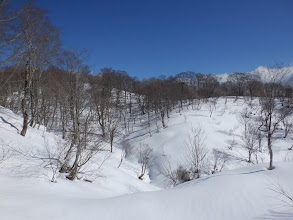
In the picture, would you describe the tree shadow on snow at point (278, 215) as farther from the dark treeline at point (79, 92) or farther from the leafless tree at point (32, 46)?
the leafless tree at point (32, 46)

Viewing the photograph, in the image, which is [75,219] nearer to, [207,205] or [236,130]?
[207,205]

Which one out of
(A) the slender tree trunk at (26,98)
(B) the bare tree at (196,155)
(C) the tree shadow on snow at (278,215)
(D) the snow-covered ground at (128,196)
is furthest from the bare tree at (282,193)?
(A) the slender tree trunk at (26,98)

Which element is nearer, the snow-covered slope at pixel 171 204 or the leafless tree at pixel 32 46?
the snow-covered slope at pixel 171 204

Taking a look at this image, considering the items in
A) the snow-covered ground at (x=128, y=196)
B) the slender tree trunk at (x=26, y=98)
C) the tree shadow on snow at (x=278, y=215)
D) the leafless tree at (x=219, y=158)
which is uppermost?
the slender tree trunk at (x=26, y=98)

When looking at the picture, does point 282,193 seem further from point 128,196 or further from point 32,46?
point 32,46

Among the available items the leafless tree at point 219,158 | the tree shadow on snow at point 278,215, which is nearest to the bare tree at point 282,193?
the tree shadow on snow at point 278,215

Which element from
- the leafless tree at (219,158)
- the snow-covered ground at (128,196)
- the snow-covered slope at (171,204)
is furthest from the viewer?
the leafless tree at (219,158)

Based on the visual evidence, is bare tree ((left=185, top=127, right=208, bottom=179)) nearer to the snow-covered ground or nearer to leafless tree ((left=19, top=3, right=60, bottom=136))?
the snow-covered ground

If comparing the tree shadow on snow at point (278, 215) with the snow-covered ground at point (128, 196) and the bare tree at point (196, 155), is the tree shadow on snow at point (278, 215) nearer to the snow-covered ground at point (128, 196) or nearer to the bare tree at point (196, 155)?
the snow-covered ground at point (128, 196)

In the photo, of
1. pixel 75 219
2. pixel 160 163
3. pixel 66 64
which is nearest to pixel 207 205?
pixel 75 219

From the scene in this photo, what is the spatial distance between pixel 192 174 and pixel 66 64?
651 inches

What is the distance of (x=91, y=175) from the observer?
9.88 meters

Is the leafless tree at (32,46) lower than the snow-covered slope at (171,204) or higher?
higher

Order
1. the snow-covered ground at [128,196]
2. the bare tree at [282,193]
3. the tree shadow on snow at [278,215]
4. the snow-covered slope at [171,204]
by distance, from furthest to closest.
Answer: the bare tree at [282,193]
the snow-covered ground at [128,196]
the snow-covered slope at [171,204]
the tree shadow on snow at [278,215]
